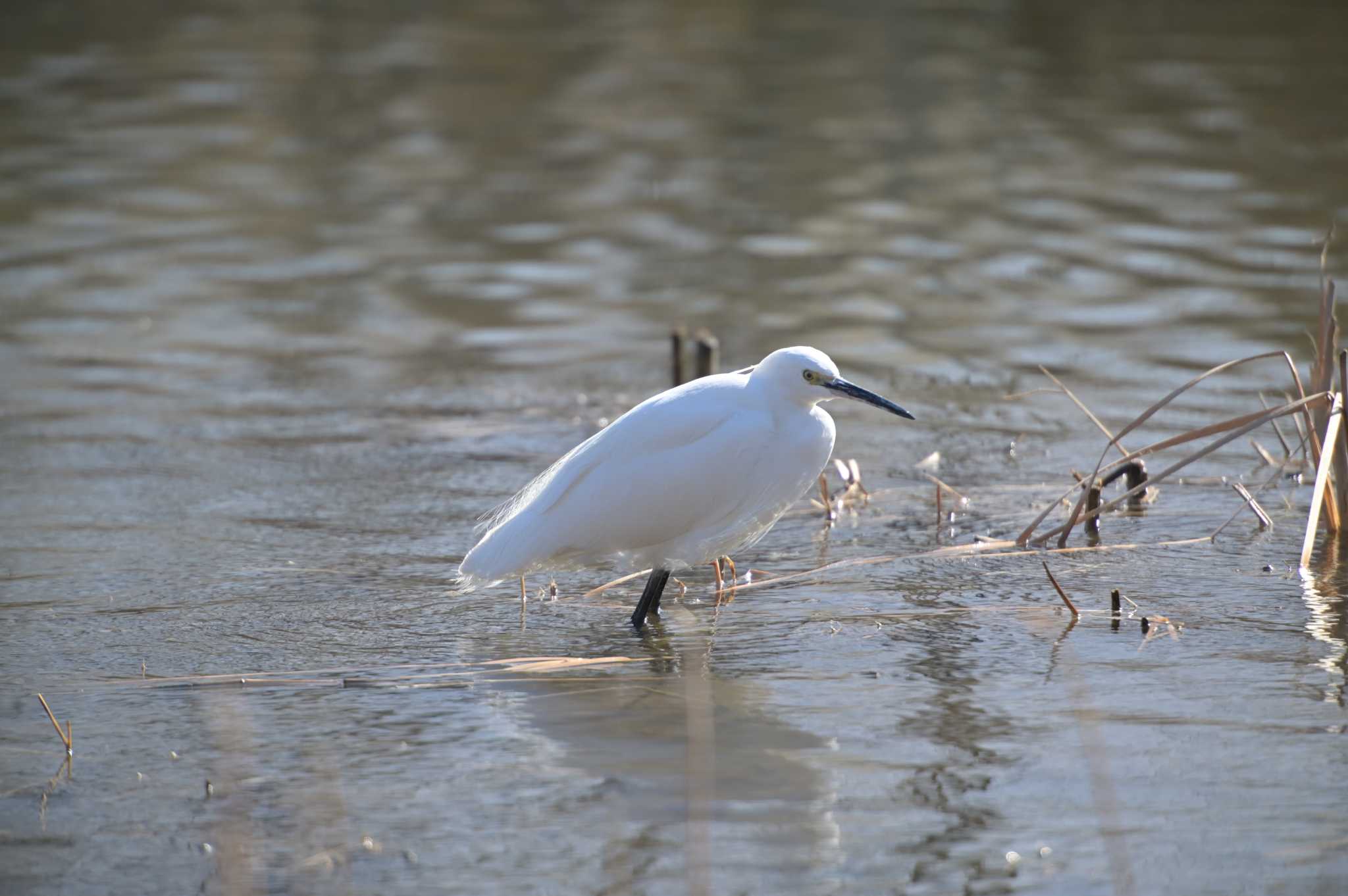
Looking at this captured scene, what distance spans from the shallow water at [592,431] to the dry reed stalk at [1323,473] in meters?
0.15

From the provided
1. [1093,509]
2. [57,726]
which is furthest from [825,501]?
[57,726]

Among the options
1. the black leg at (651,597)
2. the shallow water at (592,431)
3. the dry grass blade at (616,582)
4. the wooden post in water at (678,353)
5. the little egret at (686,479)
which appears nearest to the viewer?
the shallow water at (592,431)

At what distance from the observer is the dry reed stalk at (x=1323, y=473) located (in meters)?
5.50

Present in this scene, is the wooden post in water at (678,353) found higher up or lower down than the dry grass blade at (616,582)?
higher up

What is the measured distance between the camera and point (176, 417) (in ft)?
27.0

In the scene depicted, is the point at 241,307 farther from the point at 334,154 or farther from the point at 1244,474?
the point at 1244,474

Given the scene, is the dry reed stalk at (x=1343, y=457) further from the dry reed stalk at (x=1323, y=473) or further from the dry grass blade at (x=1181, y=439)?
the dry grass blade at (x=1181, y=439)

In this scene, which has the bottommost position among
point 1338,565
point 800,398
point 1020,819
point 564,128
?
point 1020,819

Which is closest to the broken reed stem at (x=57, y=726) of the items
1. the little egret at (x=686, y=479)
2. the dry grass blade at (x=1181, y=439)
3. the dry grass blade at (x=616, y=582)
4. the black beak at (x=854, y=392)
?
the little egret at (x=686, y=479)

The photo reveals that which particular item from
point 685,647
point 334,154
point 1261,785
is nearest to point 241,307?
point 334,154

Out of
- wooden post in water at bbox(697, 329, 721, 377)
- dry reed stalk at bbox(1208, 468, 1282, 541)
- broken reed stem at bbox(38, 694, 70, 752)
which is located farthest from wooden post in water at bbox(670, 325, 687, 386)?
broken reed stem at bbox(38, 694, 70, 752)

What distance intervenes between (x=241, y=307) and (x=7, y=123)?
292 inches

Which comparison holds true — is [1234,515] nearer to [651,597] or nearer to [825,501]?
[825,501]

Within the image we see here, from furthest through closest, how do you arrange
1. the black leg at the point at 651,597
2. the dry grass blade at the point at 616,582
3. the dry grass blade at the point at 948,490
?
the dry grass blade at the point at 948,490 → the dry grass blade at the point at 616,582 → the black leg at the point at 651,597
